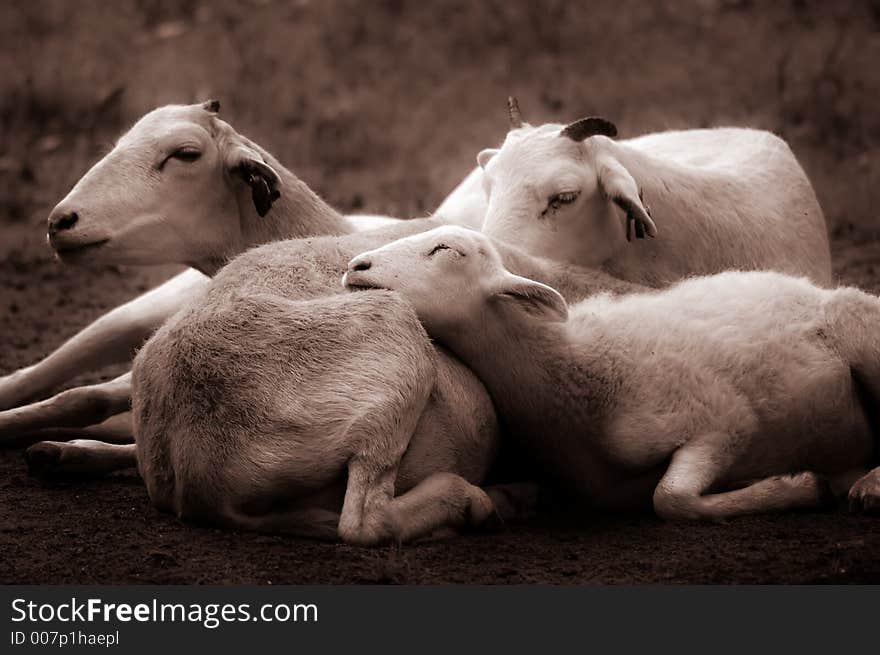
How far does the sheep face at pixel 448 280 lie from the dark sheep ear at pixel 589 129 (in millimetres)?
1101

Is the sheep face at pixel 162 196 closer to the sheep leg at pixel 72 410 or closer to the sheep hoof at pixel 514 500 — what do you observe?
the sheep leg at pixel 72 410

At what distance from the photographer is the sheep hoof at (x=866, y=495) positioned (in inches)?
204

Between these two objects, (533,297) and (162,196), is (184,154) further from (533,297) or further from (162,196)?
(533,297)

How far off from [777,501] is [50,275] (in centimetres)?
682

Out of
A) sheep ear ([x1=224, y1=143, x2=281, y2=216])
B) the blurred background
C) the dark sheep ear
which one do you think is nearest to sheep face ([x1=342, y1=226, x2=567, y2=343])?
the dark sheep ear

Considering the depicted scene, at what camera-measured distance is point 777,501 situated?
5207 millimetres

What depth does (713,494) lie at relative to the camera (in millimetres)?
5238

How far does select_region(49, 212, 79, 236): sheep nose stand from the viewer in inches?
253

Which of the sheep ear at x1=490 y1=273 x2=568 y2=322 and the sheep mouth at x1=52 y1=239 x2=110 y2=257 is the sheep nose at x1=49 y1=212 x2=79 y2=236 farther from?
the sheep ear at x1=490 y1=273 x2=568 y2=322

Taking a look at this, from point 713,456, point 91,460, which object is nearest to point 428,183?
A: point 91,460

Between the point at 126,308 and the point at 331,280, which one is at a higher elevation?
the point at 331,280

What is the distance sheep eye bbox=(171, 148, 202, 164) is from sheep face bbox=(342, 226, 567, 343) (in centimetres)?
159

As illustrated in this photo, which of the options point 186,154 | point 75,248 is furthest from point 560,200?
point 75,248

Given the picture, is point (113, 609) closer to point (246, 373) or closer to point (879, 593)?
point (246, 373)
